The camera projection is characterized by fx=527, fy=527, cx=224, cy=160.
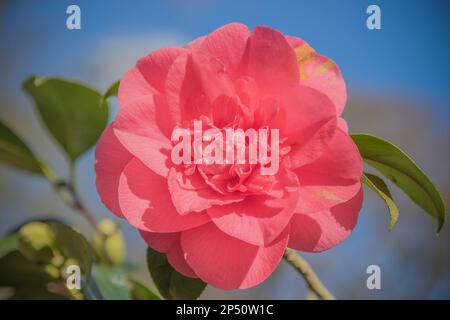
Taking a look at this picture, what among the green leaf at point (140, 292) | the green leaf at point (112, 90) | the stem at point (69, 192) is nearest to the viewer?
the green leaf at point (112, 90)

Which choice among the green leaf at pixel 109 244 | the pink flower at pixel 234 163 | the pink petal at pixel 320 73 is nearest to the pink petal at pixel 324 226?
the pink flower at pixel 234 163

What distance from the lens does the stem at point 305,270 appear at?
1.97 ft

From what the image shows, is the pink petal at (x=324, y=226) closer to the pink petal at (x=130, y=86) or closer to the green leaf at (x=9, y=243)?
the pink petal at (x=130, y=86)

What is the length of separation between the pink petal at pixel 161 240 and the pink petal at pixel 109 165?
0.16 feet

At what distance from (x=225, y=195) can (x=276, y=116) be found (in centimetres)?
10

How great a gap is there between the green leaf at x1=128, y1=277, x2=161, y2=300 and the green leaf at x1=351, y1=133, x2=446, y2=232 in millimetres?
354

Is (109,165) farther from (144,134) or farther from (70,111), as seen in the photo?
(70,111)

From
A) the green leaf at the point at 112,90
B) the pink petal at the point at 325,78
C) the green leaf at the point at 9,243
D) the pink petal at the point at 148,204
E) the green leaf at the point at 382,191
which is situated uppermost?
the pink petal at the point at 325,78

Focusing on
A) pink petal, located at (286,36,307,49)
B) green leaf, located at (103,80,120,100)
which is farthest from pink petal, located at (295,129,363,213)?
green leaf, located at (103,80,120,100)

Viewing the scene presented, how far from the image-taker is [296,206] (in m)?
0.52

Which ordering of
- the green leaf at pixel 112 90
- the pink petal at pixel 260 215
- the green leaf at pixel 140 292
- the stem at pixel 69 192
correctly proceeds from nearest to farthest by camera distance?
the pink petal at pixel 260 215 < the green leaf at pixel 112 90 < the green leaf at pixel 140 292 < the stem at pixel 69 192
